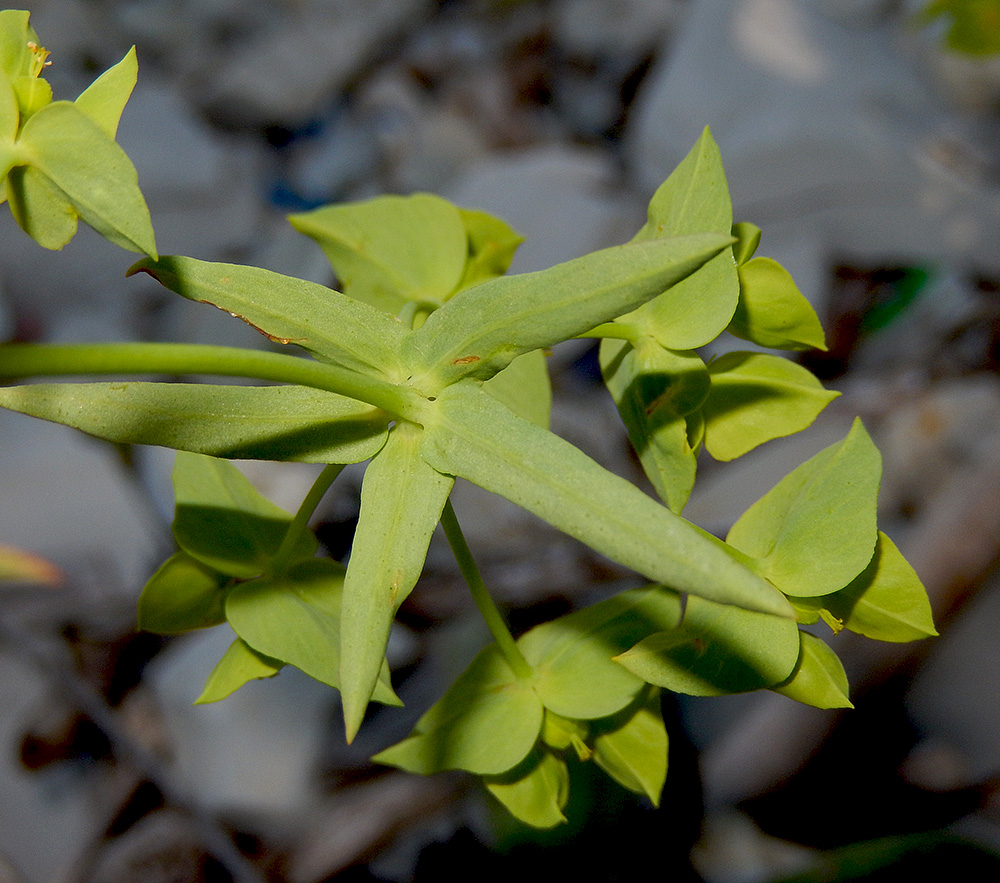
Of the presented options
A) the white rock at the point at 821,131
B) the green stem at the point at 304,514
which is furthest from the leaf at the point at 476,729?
the white rock at the point at 821,131

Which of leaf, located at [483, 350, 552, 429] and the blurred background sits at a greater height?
leaf, located at [483, 350, 552, 429]

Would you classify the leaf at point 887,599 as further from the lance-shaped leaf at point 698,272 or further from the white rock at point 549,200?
the white rock at point 549,200

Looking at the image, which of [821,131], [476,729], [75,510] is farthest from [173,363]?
[821,131]

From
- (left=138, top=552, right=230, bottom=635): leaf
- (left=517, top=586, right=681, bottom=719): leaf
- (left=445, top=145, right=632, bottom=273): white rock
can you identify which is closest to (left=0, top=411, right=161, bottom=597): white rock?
(left=445, top=145, right=632, bottom=273): white rock

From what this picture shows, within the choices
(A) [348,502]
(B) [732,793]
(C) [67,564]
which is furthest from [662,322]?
(C) [67,564]

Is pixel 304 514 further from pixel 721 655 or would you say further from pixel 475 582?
pixel 721 655

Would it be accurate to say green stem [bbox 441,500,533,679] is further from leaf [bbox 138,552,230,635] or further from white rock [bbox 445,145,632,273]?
white rock [bbox 445,145,632,273]
